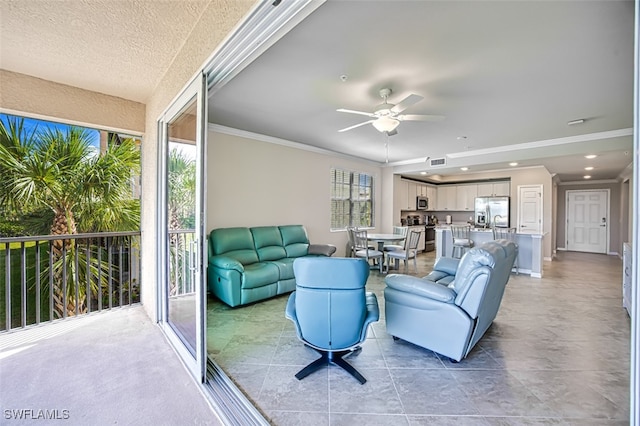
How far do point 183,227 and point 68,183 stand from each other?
2.02 metres

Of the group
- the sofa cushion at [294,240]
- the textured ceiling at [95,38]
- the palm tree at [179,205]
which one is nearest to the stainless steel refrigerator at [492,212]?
the sofa cushion at [294,240]

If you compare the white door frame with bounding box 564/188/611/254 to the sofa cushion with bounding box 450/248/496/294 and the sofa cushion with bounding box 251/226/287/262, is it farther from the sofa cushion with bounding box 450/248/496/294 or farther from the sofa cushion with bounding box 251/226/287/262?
the sofa cushion with bounding box 251/226/287/262

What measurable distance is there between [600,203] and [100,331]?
12.3m

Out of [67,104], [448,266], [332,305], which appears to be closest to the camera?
[332,305]

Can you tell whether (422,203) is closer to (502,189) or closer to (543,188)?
(502,189)

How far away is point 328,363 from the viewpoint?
92.0 inches

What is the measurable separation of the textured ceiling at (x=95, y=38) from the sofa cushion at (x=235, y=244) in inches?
81.5

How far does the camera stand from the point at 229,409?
1795mm

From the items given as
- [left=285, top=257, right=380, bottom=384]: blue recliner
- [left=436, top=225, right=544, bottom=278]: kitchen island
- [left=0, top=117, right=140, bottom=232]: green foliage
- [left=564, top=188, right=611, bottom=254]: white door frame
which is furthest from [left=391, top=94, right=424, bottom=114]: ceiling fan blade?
[left=564, top=188, right=611, bottom=254]: white door frame

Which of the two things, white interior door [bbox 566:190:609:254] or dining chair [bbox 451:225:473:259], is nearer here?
dining chair [bbox 451:225:473:259]

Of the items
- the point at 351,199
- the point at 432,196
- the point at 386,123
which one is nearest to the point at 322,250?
the point at 351,199

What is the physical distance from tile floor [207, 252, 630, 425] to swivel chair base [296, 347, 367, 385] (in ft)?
0.17

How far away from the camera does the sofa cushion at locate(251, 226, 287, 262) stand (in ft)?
14.8

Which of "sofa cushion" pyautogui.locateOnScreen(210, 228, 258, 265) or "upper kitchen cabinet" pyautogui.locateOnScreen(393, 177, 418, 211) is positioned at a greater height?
"upper kitchen cabinet" pyautogui.locateOnScreen(393, 177, 418, 211)
